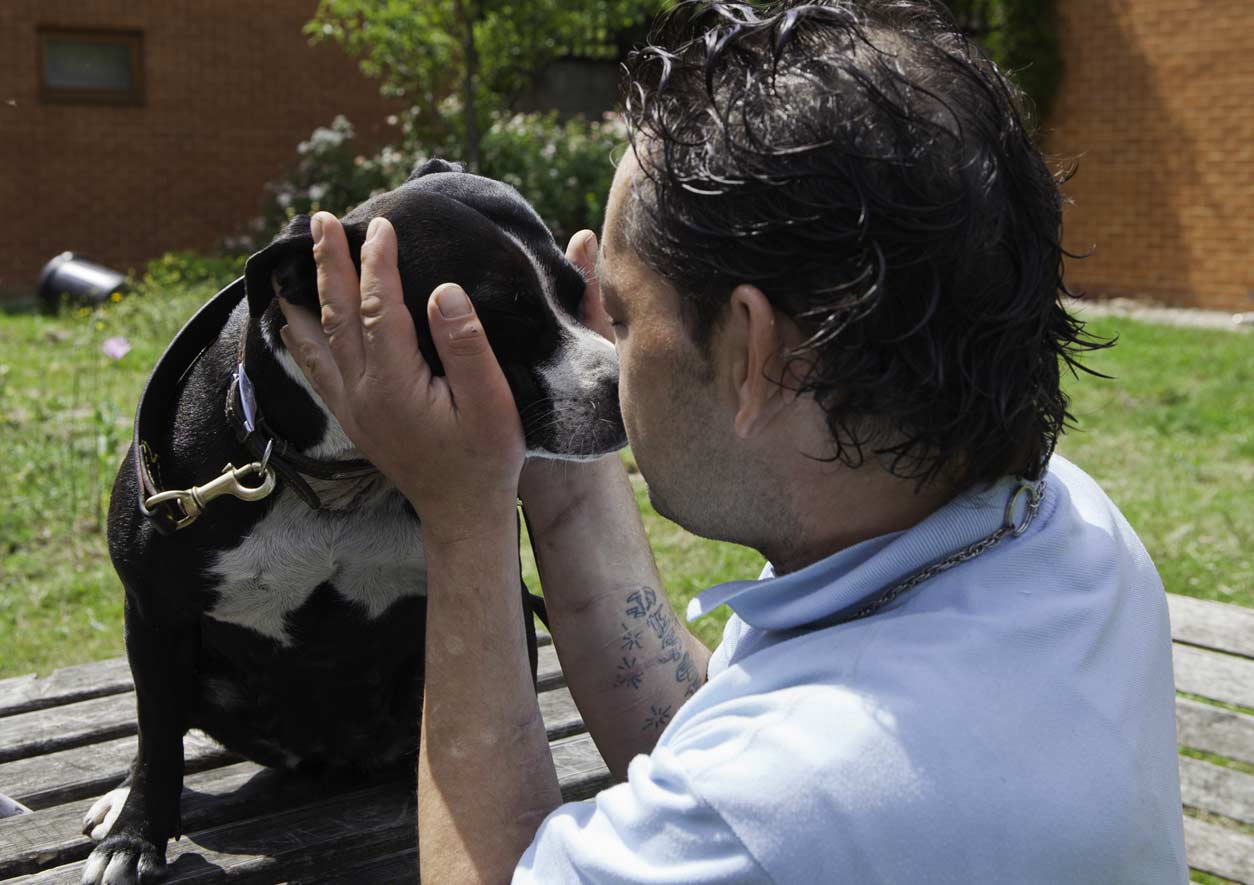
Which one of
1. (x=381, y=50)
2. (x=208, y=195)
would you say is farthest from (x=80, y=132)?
(x=381, y=50)

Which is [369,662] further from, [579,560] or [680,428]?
[680,428]

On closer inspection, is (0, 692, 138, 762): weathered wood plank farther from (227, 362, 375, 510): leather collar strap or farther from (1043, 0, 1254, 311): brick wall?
(1043, 0, 1254, 311): brick wall

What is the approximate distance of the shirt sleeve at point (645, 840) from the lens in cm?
113

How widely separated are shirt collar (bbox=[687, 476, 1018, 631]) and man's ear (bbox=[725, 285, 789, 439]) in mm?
157

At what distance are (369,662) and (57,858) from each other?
59 cm

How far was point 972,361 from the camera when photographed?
4.12ft

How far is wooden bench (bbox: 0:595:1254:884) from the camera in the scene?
2.18m

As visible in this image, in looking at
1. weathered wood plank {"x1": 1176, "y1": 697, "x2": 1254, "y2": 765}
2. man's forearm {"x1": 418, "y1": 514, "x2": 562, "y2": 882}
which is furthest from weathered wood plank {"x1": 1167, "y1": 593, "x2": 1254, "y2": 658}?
man's forearm {"x1": 418, "y1": 514, "x2": 562, "y2": 882}

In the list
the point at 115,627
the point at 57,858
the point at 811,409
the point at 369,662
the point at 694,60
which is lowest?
the point at 115,627

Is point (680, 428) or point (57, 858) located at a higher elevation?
point (680, 428)

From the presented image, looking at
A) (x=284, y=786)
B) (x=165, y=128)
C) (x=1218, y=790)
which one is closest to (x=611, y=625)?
(x=284, y=786)

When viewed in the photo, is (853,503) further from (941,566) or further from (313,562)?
(313,562)

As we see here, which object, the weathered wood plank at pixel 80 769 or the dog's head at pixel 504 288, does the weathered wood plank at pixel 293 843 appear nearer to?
the weathered wood plank at pixel 80 769

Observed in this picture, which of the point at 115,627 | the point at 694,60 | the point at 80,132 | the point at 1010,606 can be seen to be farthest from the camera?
the point at 80,132
